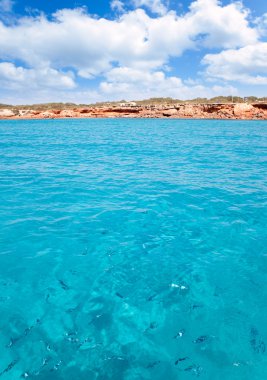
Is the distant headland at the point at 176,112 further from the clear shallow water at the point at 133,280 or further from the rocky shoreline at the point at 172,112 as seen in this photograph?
the clear shallow water at the point at 133,280

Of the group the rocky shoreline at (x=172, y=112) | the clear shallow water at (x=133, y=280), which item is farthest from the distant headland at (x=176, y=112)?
the clear shallow water at (x=133, y=280)

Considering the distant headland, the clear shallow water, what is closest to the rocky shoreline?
the distant headland

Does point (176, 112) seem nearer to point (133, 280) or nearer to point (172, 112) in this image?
point (172, 112)

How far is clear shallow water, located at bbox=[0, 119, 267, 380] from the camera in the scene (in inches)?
180

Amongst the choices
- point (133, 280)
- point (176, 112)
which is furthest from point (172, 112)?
point (133, 280)

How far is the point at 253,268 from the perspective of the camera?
698 centimetres

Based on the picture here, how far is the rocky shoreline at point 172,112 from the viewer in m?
70.5

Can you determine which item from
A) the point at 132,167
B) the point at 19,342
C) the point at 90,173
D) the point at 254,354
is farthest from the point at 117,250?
the point at 132,167

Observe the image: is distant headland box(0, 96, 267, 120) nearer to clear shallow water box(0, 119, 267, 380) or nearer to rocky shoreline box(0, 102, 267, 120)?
rocky shoreline box(0, 102, 267, 120)

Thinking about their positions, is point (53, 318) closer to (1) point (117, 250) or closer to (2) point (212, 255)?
(1) point (117, 250)

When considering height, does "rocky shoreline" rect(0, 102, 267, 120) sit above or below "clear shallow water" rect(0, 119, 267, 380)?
above

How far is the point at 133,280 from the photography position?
6.50m

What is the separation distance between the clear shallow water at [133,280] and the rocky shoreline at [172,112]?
64.0 metres

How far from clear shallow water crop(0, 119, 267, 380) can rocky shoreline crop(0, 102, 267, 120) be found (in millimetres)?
63997
